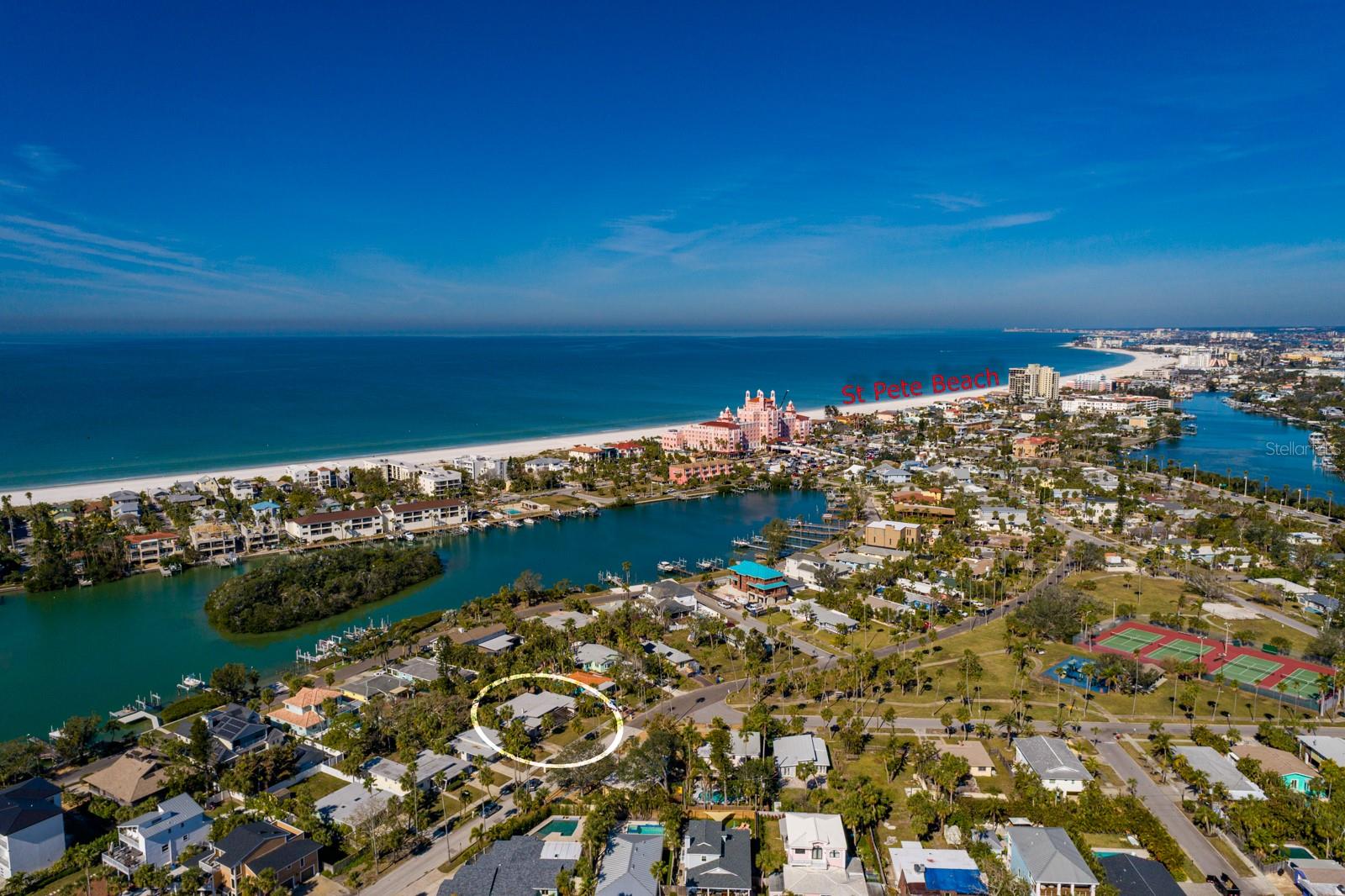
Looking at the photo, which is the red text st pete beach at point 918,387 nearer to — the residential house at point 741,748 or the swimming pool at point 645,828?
the residential house at point 741,748

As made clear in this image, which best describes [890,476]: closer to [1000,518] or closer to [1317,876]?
[1000,518]

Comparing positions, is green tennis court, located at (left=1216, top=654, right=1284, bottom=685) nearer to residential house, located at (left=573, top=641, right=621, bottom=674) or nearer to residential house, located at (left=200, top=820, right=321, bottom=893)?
residential house, located at (left=573, top=641, right=621, bottom=674)

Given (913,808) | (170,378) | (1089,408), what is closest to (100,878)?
(913,808)

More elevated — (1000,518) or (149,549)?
(149,549)

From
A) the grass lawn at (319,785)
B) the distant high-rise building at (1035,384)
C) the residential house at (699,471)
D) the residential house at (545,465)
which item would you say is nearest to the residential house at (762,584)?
the grass lawn at (319,785)

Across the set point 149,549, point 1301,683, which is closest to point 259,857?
point 1301,683

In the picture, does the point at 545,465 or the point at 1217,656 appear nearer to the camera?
the point at 1217,656

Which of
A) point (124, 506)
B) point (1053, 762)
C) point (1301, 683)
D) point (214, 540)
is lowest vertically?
point (1301, 683)
